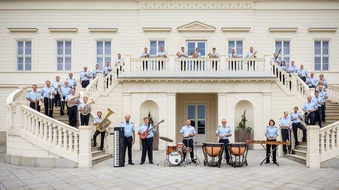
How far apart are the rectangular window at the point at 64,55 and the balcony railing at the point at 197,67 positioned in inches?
235

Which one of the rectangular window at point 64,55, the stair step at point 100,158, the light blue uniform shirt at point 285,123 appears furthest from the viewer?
the rectangular window at point 64,55

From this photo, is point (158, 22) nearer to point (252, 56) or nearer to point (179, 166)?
point (252, 56)

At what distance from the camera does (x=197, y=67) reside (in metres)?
18.3

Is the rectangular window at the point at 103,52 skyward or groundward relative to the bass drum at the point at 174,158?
skyward

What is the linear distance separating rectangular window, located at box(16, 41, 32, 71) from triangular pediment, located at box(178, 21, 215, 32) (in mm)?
11008

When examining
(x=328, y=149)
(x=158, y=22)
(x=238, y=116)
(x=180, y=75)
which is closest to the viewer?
(x=328, y=149)

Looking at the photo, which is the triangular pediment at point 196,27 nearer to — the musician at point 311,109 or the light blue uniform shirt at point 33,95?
the musician at point 311,109

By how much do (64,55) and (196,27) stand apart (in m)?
9.76

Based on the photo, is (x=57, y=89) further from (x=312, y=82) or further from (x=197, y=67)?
(x=312, y=82)

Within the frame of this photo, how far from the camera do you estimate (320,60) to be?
22.1 metres

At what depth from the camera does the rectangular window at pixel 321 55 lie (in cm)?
2202

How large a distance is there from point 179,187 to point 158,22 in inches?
615

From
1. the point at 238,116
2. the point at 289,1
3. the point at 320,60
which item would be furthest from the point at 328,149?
the point at 289,1

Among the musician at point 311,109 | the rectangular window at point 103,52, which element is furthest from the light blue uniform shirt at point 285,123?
the rectangular window at point 103,52
